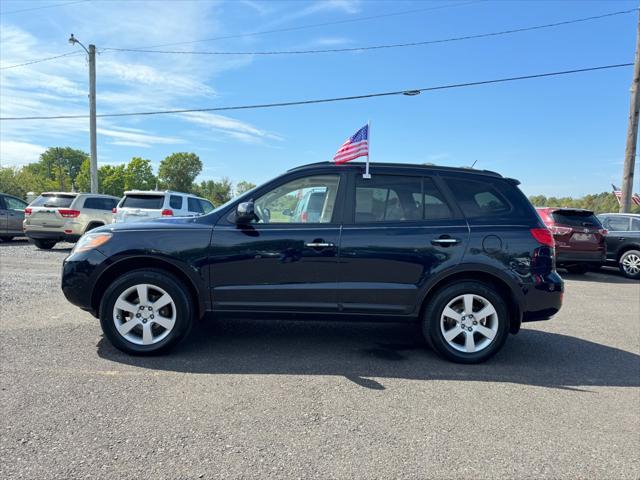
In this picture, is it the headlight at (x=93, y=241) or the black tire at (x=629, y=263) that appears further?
the black tire at (x=629, y=263)

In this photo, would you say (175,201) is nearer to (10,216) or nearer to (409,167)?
(10,216)

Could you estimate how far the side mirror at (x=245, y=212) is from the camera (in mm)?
3951

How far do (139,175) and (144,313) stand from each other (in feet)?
396

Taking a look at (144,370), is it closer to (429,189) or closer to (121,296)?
(121,296)

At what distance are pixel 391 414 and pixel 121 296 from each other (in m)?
2.65

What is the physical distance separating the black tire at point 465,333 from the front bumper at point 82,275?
317 cm

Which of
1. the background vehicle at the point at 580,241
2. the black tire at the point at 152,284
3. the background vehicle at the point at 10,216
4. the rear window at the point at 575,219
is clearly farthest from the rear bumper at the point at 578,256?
the background vehicle at the point at 10,216

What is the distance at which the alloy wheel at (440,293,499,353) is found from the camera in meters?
4.12

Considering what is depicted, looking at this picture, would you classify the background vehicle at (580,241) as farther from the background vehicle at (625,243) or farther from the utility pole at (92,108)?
the utility pole at (92,108)

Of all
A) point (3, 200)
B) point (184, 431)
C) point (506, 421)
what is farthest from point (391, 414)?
point (3, 200)

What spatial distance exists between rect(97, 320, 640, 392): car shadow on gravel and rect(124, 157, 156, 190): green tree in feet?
376

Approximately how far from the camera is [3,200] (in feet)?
45.4

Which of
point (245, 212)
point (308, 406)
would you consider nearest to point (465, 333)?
point (308, 406)

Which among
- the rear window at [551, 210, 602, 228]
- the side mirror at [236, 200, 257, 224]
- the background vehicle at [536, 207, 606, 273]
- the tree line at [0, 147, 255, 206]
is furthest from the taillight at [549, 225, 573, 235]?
the tree line at [0, 147, 255, 206]
